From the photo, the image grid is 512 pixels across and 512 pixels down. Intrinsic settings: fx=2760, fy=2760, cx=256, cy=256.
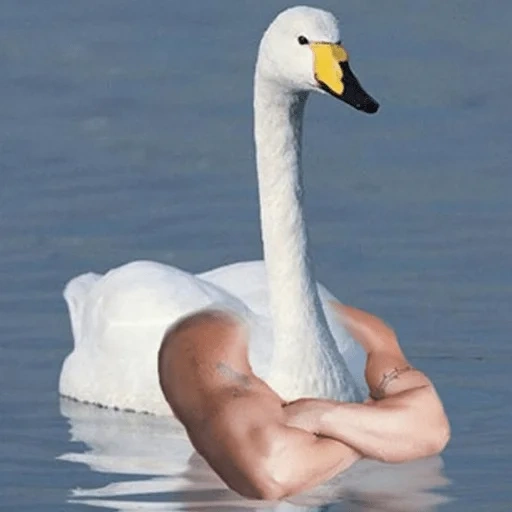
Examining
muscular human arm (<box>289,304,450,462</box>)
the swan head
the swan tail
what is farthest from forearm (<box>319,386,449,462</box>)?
the swan tail

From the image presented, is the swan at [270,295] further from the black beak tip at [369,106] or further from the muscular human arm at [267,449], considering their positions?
the muscular human arm at [267,449]

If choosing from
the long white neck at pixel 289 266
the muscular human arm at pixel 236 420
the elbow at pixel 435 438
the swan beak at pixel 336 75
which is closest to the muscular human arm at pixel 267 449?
the muscular human arm at pixel 236 420

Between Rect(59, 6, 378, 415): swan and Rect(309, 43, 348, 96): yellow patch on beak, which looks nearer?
Rect(309, 43, 348, 96): yellow patch on beak

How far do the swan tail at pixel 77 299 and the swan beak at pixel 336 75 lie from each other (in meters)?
2.24

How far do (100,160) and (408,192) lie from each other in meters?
1.53

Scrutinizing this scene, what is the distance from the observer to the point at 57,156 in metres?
12.7

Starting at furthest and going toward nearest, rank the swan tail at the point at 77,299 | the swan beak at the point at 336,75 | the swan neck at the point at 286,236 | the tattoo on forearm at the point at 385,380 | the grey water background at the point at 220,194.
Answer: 1. the swan tail at the point at 77,299
2. the grey water background at the point at 220,194
3. the swan neck at the point at 286,236
4. the swan beak at the point at 336,75
5. the tattoo on forearm at the point at 385,380

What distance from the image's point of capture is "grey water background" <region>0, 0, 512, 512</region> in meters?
9.38

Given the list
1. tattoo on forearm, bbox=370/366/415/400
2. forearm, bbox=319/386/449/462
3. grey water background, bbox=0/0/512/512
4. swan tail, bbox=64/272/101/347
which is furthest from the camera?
swan tail, bbox=64/272/101/347

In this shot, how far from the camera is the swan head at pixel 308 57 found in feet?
28.6

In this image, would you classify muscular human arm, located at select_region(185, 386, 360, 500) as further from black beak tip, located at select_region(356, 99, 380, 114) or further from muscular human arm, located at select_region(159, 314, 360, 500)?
black beak tip, located at select_region(356, 99, 380, 114)

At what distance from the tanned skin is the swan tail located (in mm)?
2801

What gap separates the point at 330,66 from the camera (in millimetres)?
8734

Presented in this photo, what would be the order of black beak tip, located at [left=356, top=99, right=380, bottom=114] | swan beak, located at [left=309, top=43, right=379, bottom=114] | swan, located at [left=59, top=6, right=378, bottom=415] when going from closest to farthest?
black beak tip, located at [left=356, top=99, right=380, bottom=114], swan beak, located at [left=309, top=43, right=379, bottom=114], swan, located at [left=59, top=6, right=378, bottom=415]
